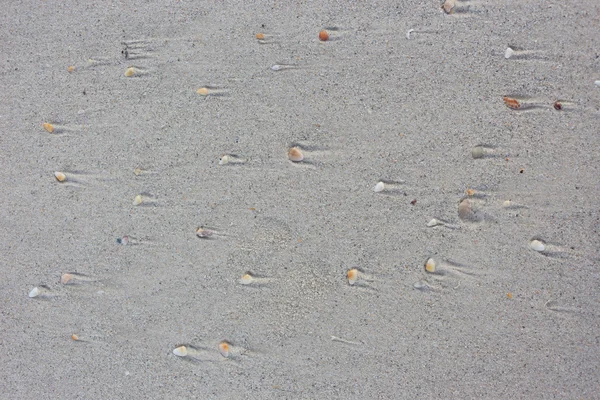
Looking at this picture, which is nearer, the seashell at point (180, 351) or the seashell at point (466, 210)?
the seashell at point (466, 210)

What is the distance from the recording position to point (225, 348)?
195 centimetres

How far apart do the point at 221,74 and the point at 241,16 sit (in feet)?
1.16

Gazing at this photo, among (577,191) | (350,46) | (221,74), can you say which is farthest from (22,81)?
A: (577,191)

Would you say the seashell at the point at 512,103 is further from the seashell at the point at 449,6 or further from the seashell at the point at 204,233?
the seashell at the point at 204,233

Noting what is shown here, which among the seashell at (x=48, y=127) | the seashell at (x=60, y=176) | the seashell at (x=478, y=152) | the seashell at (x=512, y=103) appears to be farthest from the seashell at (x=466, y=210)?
the seashell at (x=48, y=127)

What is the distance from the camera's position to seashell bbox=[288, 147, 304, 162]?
1.88 m

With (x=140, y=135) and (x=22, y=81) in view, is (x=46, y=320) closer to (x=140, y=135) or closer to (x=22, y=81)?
(x=140, y=135)

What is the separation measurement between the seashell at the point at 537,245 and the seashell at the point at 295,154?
4.44ft

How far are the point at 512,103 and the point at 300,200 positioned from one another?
127cm

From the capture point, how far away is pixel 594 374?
1857 mm

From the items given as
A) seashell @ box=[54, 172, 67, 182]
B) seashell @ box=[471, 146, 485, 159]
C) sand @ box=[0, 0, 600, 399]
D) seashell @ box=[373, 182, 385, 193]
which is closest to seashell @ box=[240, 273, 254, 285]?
sand @ box=[0, 0, 600, 399]

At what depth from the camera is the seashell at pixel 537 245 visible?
5.98 ft

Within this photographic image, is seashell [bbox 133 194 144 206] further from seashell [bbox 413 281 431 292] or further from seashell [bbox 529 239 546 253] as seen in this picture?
seashell [bbox 529 239 546 253]

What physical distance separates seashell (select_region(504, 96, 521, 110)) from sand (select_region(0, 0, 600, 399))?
28 mm
